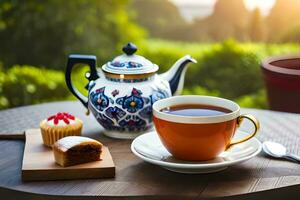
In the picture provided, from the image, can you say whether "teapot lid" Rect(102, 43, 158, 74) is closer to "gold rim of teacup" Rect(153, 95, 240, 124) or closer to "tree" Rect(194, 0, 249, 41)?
"gold rim of teacup" Rect(153, 95, 240, 124)

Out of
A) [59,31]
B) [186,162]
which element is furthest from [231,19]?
[186,162]

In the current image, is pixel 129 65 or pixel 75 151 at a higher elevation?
pixel 129 65

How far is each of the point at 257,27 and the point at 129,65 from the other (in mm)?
3387

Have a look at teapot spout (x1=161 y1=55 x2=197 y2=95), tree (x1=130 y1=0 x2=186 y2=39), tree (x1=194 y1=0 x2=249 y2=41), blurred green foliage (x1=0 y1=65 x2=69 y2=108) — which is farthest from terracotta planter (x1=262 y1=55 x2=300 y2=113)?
tree (x1=130 y1=0 x2=186 y2=39)

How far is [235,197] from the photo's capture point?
1.24 m

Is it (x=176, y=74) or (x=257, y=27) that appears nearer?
(x=176, y=74)

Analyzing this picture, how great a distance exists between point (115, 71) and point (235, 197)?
0.52 m

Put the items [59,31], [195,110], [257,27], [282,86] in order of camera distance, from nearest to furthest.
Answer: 1. [195,110]
2. [282,86]
3. [59,31]
4. [257,27]

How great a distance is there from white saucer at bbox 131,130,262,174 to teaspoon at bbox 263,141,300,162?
1.8 inches

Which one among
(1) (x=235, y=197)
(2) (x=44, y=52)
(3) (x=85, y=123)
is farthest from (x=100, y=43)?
(1) (x=235, y=197)

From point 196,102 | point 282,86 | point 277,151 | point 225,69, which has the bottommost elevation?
point 225,69

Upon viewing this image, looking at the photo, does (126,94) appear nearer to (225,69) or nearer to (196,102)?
(196,102)

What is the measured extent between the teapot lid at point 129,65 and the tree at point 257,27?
131 inches

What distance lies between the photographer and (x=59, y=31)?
14.3 feet
